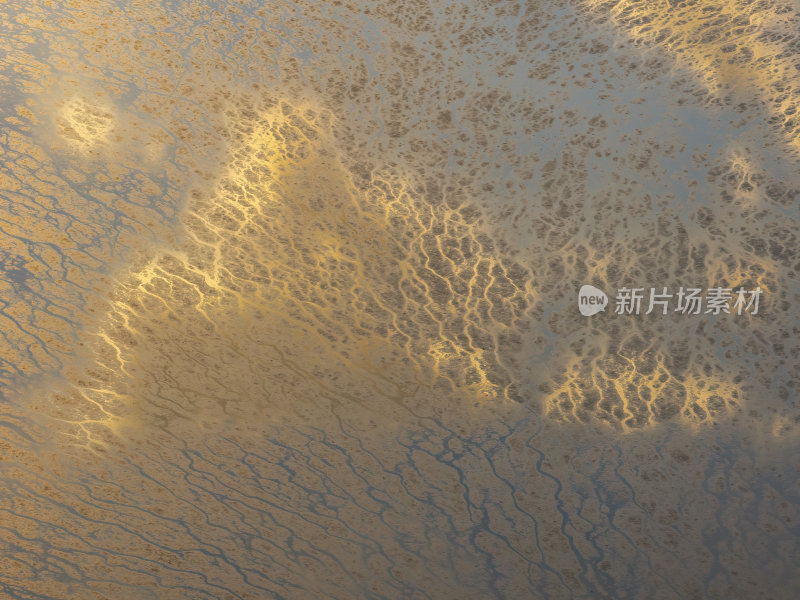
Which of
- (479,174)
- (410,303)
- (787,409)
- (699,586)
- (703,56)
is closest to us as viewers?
(699,586)

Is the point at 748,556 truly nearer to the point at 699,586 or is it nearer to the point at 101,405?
the point at 699,586

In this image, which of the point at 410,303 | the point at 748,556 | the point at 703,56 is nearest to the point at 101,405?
the point at 410,303

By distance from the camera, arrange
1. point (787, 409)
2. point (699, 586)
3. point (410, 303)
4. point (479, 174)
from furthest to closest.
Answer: point (479, 174)
point (410, 303)
point (787, 409)
point (699, 586)

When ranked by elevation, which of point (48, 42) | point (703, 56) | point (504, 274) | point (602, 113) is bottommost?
point (504, 274)

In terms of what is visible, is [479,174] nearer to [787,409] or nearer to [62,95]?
[787,409]

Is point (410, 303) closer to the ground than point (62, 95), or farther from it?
closer to the ground

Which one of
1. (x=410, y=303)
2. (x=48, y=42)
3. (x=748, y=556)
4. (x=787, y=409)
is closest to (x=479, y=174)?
(x=410, y=303)

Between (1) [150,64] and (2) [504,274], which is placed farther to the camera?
(1) [150,64]
